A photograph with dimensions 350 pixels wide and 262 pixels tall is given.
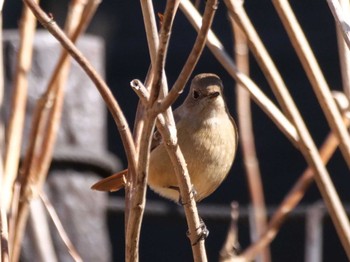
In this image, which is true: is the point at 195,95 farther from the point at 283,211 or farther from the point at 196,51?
the point at 196,51

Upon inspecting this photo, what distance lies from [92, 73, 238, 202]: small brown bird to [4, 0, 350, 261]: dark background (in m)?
2.38

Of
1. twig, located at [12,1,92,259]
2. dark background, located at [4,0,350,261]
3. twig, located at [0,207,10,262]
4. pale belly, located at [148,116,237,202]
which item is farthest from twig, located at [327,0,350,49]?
dark background, located at [4,0,350,261]

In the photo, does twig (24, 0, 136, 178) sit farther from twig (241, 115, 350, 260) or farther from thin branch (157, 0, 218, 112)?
twig (241, 115, 350, 260)

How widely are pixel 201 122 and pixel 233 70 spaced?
0.65m

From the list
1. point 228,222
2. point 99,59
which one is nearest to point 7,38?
point 99,59

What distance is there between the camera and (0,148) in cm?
270

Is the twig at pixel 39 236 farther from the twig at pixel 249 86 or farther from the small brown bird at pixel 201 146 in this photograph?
the twig at pixel 249 86

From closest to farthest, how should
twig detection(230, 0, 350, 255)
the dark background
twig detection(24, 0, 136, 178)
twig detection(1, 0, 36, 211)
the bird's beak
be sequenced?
twig detection(24, 0, 136, 178), twig detection(230, 0, 350, 255), twig detection(1, 0, 36, 211), the bird's beak, the dark background

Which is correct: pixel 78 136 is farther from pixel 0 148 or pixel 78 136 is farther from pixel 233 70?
pixel 233 70

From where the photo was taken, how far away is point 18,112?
2322mm

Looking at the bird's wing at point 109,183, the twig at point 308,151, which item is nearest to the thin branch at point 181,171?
the twig at point 308,151

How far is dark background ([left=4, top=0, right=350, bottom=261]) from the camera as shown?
530 centimetres

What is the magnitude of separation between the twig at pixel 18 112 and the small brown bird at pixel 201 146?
44 cm

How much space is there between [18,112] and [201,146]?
0.60 m
